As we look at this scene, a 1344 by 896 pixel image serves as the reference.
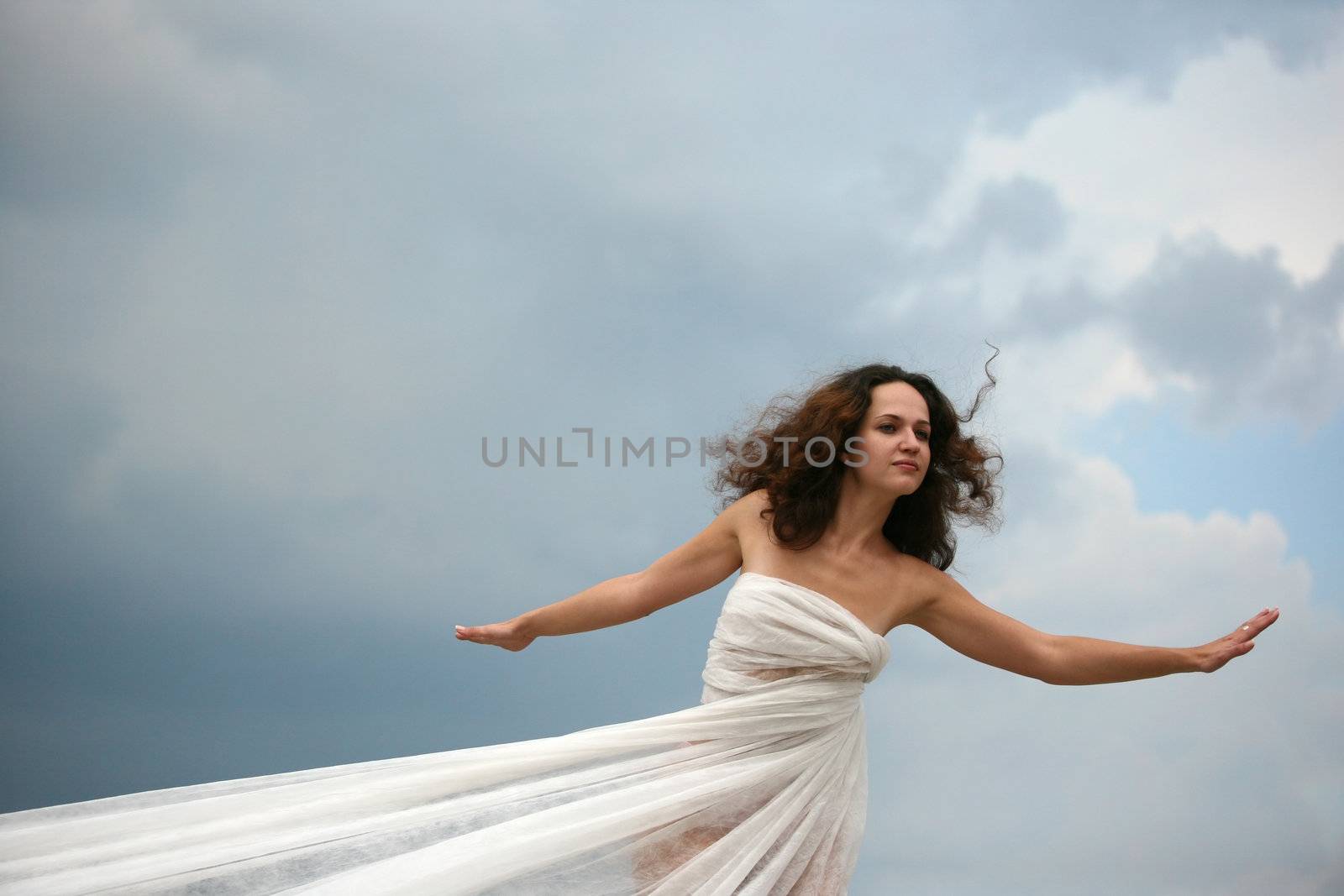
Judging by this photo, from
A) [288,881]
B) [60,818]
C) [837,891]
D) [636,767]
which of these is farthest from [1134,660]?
[60,818]

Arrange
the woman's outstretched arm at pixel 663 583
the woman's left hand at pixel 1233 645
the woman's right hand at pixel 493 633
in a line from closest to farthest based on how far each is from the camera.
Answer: the woman's left hand at pixel 1233 645 → the woman's outstretched arm at pixel 663 583 → the woman's right hand at pixel 493 633

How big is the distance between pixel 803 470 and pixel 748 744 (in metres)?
0.69

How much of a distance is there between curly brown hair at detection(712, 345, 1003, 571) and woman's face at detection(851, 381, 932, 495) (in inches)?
1.5

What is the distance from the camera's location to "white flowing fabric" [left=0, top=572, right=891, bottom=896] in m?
2.61

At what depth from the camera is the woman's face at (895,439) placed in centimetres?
313

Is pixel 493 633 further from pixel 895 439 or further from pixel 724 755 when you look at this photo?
pixel 895 439

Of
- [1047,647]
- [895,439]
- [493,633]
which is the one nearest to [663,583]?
[493,633]

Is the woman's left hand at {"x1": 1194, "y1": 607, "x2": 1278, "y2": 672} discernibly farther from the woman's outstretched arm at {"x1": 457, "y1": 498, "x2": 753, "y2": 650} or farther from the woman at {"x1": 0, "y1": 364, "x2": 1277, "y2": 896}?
the woman's outstretched arm at {"x1": 457, "y1": 498, "x2": 753, "y2": 650}

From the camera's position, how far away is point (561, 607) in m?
3.37

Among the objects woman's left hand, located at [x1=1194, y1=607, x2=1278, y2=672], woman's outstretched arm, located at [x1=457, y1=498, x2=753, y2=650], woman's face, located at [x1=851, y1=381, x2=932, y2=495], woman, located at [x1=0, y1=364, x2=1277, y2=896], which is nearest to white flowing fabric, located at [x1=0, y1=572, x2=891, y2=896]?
woman, located at [x1=0, y1=364, x2=1277, y2=896]

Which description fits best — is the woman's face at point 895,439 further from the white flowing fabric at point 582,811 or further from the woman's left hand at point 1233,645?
the woman's left hand at point 1233,645

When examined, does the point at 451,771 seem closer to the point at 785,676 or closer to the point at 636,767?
the point at 636,767

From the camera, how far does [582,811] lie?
108 inches

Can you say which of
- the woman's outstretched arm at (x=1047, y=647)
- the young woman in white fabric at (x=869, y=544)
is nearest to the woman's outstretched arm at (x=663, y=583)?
the young woman in white fabric at (x=869, y=544)
